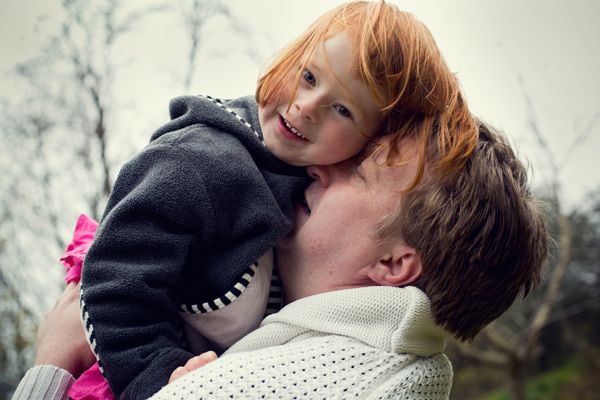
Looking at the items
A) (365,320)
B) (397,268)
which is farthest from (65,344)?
(397,268)

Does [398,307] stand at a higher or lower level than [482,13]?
lower

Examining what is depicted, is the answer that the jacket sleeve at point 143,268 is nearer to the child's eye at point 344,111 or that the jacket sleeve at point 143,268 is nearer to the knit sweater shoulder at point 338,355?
the knit sweater shoulder at point 338,355

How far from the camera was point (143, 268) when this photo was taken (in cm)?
90

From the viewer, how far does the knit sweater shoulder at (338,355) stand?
0.83m

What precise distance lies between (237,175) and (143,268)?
28cm

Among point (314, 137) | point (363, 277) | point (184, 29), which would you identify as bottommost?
point (363, 277)

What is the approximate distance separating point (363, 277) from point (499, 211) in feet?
1.18

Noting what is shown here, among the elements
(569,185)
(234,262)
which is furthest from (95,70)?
(569,185)

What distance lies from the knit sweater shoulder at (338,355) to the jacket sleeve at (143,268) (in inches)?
5.0

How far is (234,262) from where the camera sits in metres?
0.96

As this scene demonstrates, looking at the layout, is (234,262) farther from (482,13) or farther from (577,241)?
(577,241)

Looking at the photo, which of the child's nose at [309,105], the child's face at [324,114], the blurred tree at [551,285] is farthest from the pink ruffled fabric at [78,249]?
the blurred tree at [551,285]

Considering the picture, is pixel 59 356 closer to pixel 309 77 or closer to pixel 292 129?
pixel 292 129

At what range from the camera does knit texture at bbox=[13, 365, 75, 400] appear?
0.98 m
